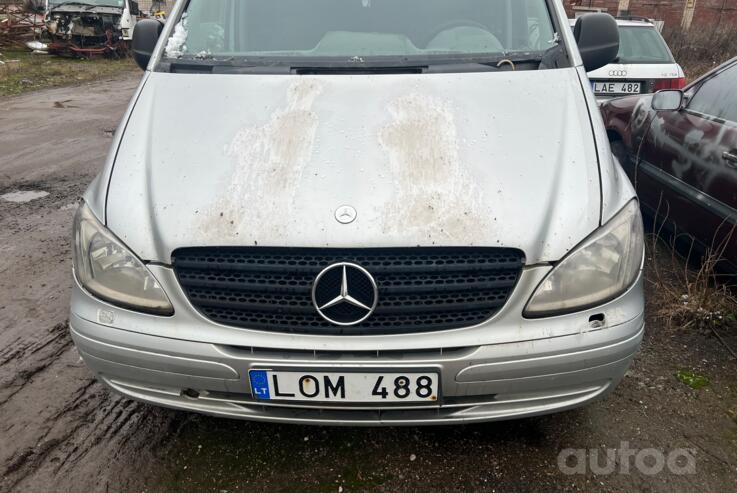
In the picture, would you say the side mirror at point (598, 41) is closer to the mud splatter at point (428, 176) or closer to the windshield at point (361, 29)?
the windshield at point (361, 29)

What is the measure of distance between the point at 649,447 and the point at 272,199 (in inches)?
67.0

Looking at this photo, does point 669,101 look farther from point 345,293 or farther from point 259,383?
point 259,383

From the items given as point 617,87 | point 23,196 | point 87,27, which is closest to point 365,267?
point 23,196

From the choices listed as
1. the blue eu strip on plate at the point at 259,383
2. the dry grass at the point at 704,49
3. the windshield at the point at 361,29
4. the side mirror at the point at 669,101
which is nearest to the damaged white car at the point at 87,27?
the windshield at the point at 361,29

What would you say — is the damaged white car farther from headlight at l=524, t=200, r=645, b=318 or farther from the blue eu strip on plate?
headlight at l=524, t=200, r=645, b=318

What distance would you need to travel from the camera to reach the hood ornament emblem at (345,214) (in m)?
1.70

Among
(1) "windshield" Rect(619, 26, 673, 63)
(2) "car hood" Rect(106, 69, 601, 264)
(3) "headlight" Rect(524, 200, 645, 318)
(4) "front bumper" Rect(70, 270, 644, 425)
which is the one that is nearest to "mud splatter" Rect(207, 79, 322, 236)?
(2) "car hood" Rect(106, 69, 601, 264)

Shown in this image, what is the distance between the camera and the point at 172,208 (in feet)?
5.86

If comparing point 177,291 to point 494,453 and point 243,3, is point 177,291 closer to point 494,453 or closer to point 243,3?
point 494,453

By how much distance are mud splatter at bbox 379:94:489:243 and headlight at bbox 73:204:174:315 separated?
767 mm

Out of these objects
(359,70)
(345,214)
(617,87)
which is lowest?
(617,87)

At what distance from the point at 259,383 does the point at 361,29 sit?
5.57 feet

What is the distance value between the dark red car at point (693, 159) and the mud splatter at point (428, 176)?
1.77 metres

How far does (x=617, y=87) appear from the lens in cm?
634
